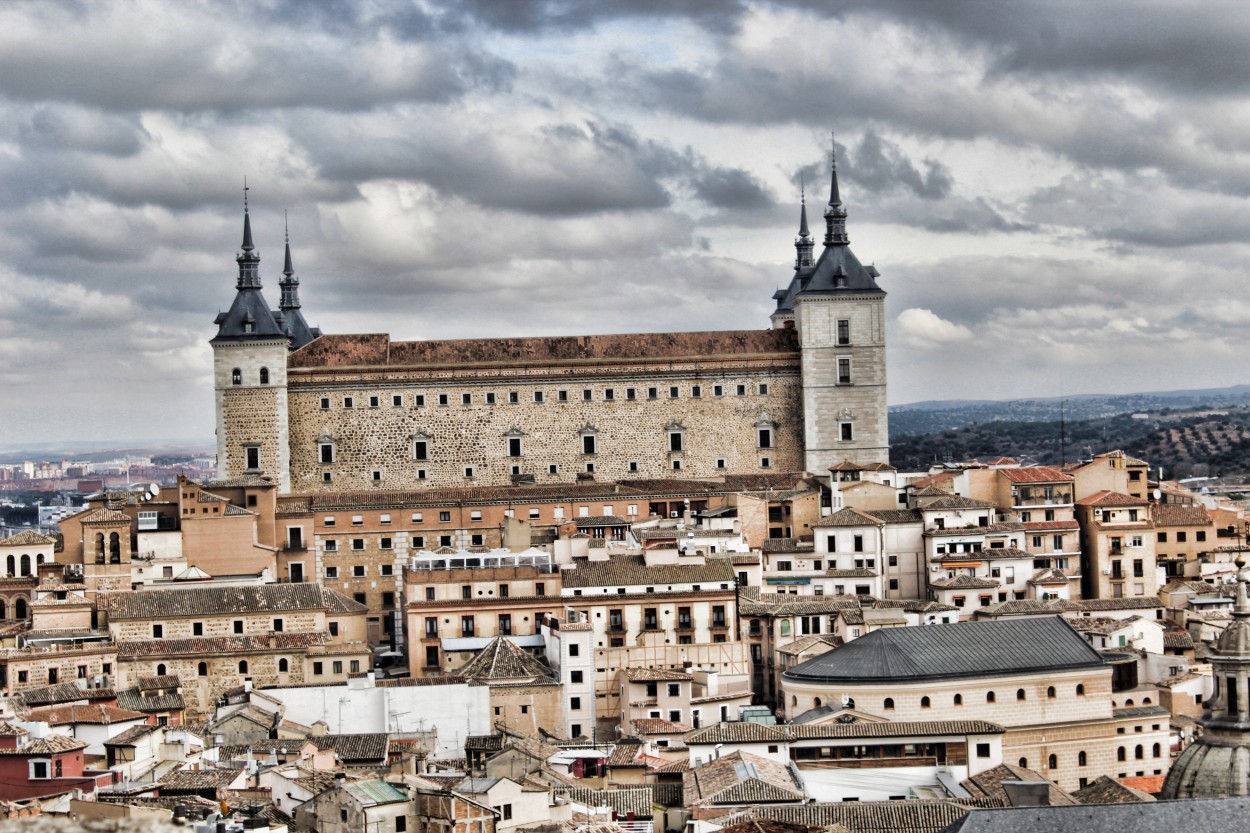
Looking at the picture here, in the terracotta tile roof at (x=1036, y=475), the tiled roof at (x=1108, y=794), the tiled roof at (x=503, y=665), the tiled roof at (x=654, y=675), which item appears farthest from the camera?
the terracotta tile roof at (x=1036, y=475)

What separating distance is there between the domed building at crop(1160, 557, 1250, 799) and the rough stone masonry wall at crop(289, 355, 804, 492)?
43.8 metres

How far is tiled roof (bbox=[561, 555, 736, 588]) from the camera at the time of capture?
5100 centimetres

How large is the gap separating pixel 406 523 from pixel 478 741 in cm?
2310

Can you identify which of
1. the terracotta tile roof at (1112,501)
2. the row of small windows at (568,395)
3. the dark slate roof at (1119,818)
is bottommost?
the dark slate roof at (1119,818)

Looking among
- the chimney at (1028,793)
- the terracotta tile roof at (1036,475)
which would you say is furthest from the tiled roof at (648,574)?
the chimney at (1028,793)

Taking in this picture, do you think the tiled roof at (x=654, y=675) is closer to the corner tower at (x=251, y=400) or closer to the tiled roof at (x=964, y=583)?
the tiled roof at (x=964, y=583)

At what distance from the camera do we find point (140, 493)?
63969mm

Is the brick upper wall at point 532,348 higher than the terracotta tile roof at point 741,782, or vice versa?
the brick upper wall at point 532,348

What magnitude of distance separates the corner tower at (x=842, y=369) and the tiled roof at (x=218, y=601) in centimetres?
2298

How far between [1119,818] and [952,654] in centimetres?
1903

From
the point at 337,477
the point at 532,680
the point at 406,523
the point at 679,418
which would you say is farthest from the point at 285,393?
the point at 532,680

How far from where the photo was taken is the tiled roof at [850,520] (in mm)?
57719

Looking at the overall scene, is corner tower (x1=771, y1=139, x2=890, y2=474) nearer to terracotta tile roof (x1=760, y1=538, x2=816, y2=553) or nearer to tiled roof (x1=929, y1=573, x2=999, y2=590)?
terracotta tile roof (x1=760, y1=538, x2=816, y2=553)

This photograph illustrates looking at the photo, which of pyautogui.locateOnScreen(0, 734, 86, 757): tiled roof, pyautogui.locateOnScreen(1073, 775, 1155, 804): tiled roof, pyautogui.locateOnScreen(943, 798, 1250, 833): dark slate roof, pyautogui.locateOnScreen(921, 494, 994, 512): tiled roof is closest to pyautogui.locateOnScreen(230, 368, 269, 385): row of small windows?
pyautogui.locateOnScreen(921, 494, 994, 512): tiled roof
